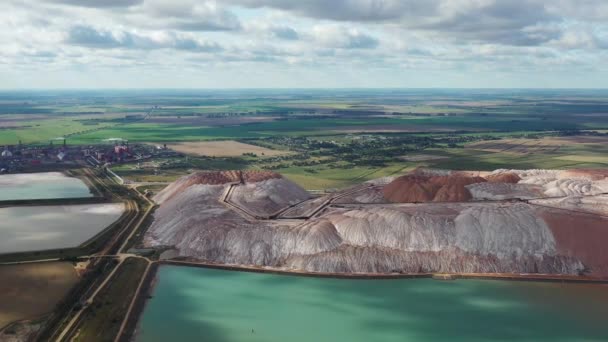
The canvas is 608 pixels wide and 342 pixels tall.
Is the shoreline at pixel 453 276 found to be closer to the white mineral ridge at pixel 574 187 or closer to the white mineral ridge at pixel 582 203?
the white mineral ridge at pixel 582 203

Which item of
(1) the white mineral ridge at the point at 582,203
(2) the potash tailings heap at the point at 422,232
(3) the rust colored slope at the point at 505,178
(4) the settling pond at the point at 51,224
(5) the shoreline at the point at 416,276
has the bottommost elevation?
(5) the shoreline at the point at 416,276

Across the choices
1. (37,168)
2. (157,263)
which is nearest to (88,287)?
(157,263)

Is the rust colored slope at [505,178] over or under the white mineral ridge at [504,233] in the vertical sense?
over

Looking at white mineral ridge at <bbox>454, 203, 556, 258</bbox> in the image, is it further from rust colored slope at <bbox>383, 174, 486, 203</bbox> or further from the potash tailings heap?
rust colored slope at <bbox>383, 174, 486, 203</bbox>

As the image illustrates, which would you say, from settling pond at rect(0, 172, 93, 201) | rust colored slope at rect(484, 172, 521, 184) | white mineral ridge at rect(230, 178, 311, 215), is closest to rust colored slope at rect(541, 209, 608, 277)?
rust colored slope at rect(484, 172, 521, 184)

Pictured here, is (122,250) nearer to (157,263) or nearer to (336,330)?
(157,263)

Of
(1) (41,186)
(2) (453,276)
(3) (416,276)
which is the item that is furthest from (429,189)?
(1) (41,186)

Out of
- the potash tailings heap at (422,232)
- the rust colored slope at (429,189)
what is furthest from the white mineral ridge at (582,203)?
the rust colored slope at (429,189)
